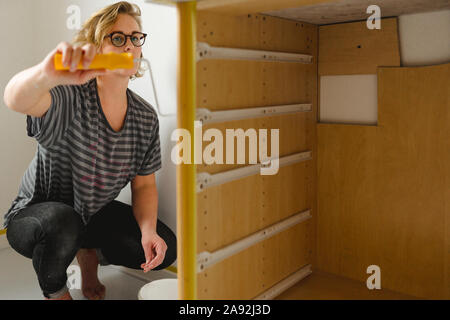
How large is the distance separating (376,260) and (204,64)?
960 mm

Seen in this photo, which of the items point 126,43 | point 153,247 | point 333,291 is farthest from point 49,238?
point 333,291

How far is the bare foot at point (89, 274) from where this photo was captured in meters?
1.85

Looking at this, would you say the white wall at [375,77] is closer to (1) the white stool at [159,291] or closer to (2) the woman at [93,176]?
(2) the woman at [93,176]

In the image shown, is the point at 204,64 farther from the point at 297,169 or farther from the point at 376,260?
the point at 376,260

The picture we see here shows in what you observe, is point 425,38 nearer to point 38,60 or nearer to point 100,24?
point 100,24

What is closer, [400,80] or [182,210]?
[182,210]

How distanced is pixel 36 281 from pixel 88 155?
0.70 metres

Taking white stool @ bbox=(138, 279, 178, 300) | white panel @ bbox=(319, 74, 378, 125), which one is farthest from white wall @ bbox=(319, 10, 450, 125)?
white stool @ bbox=(138, 279, 178, 300)

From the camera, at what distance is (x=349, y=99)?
5.42 feet

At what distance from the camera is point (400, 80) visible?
4.94 feet

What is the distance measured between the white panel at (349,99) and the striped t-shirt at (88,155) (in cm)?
65

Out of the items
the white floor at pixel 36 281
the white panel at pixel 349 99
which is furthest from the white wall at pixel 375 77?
the white floor at pixel 36 281
